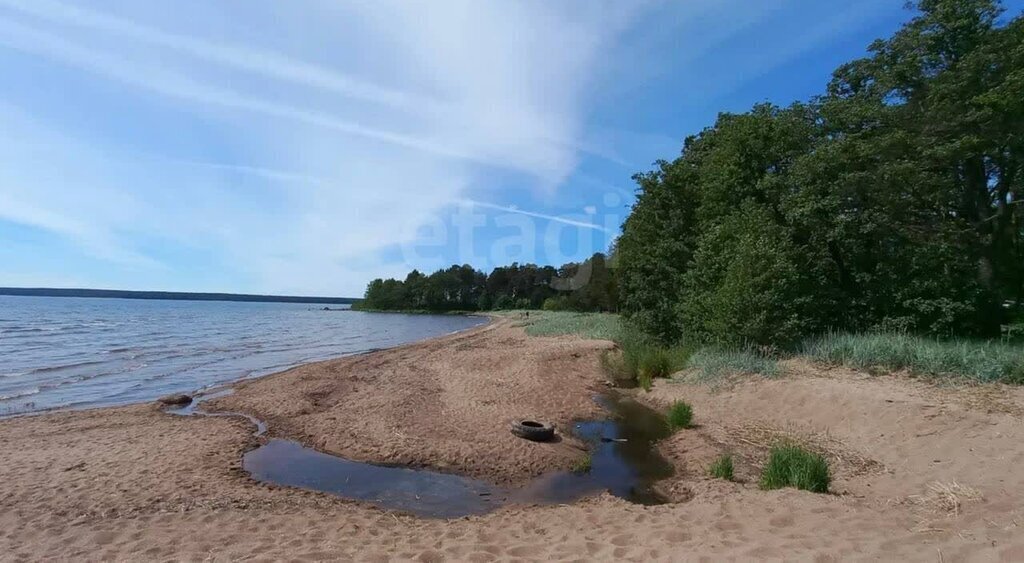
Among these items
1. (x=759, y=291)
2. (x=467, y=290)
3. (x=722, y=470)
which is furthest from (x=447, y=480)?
(x=467, y=290)

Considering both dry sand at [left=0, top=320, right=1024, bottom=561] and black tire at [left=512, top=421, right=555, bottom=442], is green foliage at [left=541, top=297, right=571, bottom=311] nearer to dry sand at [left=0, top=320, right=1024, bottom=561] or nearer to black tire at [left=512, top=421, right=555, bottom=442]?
dry sand at [left=0, top=320, right=1024, bottom=561]

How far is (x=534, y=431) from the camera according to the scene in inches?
399

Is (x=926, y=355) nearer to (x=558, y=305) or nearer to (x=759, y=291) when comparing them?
(x=759, y=291)

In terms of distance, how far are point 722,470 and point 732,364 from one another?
22.2 feet

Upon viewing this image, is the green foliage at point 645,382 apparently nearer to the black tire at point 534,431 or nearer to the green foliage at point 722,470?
the black tire at point 534,431

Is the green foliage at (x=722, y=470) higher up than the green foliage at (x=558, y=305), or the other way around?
the green foliage at (x=558, y=305)

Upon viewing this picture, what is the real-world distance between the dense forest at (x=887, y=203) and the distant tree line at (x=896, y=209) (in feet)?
0.13

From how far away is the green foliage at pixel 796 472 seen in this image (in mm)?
6359

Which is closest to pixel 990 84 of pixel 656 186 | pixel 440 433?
pixel 656 186

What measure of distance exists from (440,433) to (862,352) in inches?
384

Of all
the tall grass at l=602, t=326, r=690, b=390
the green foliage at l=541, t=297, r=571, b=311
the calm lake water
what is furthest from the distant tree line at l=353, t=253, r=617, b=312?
the tall grass at l=602, t=326, r=690, b=390

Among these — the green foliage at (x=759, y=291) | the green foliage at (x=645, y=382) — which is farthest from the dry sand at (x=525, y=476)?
the green foliage at (x=759, y=291)

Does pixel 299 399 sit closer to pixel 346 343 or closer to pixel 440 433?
pixel 440 433

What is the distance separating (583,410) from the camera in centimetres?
1323
